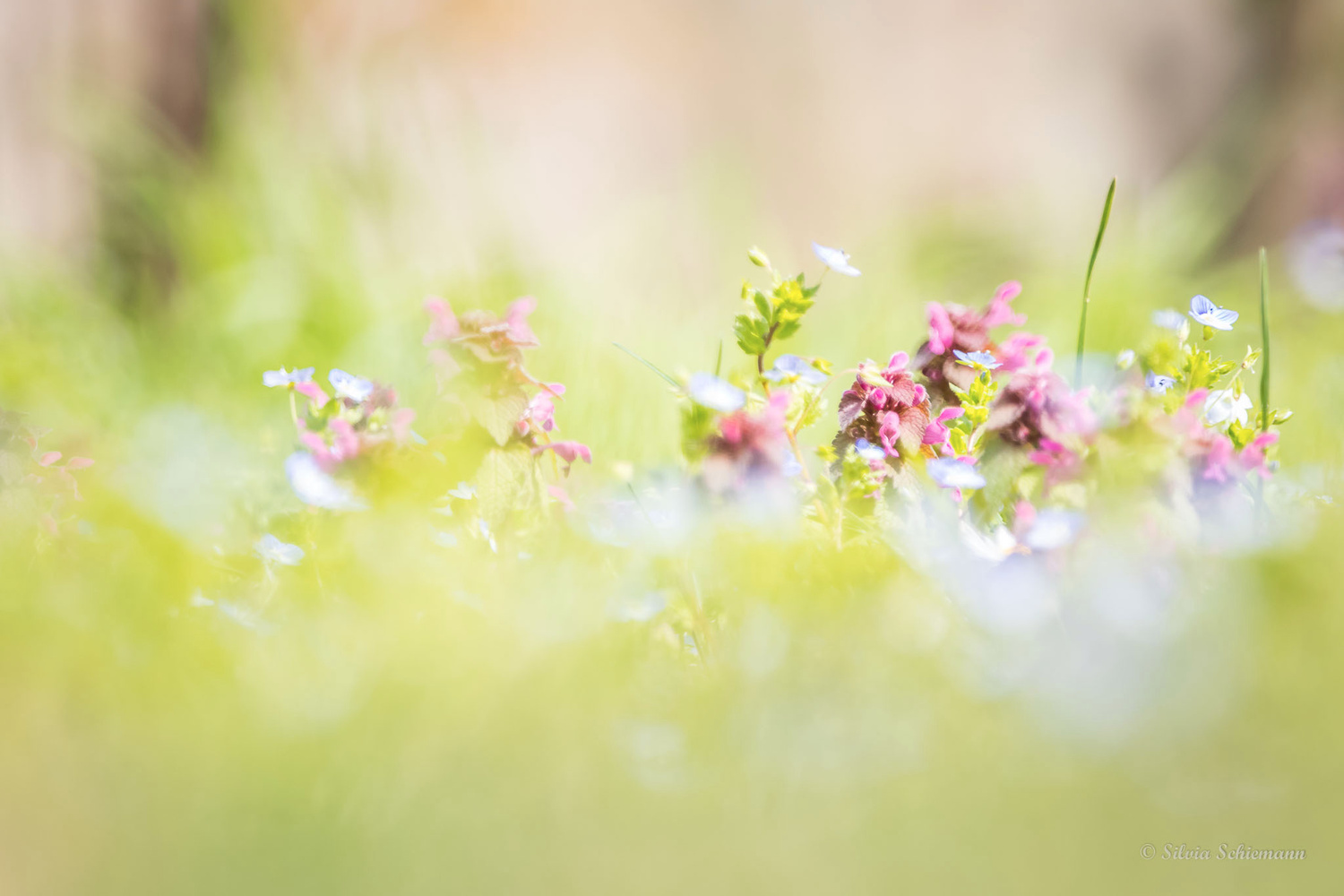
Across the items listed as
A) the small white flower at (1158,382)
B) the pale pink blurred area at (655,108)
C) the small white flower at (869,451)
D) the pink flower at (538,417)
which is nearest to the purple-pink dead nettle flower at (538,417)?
the pink flower at (538,417)

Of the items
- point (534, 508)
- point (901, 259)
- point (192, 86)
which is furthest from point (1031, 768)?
point (192, 86)

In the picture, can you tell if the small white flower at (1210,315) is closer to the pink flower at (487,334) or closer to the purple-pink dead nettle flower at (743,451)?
the purple-pink dead nettle flower at (743,451)

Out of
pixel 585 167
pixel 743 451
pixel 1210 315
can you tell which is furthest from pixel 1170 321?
pixel 585 167

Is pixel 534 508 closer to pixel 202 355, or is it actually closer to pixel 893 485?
pixel 893 485

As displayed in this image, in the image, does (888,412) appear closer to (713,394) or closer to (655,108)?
(713,394)

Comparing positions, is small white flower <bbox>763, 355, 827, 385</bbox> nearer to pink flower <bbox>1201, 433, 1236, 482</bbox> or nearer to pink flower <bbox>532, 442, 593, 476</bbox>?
pink flower <bbox>532, 442, 593, 476</bbox>

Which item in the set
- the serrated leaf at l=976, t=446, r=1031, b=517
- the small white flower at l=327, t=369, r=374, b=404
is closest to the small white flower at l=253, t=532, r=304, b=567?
the small white flower at l=327, t=369, r=374, b=404
